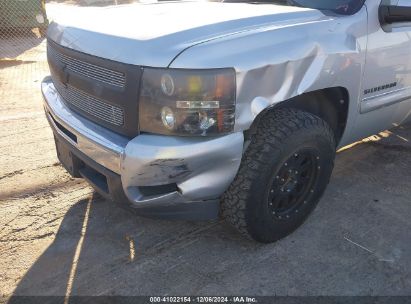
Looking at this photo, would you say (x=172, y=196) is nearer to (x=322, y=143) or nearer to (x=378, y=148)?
(x=322, y=143)

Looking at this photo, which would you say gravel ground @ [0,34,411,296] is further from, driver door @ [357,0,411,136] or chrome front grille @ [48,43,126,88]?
chrome front grille @ [48,43,126,88]

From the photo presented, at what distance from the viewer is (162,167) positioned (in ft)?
7.00

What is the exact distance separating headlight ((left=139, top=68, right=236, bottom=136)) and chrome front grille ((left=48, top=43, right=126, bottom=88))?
19 centimetres

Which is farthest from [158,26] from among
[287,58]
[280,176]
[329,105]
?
[329,105]

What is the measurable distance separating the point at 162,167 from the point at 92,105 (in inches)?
26.3

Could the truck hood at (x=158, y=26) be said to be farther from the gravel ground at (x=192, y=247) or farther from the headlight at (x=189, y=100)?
the gravel ground at (x=192, y=247)

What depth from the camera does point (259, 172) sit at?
7.86ft

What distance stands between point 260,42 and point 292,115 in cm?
53

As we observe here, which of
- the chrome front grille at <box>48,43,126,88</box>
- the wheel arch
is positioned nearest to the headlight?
the chrome front grille at <box>48,43,126,88</box>

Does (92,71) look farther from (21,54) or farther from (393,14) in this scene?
(21,54)

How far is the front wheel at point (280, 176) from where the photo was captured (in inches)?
95.0

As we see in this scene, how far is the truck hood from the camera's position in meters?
2.17

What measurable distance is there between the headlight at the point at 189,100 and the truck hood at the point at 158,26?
0.33ft

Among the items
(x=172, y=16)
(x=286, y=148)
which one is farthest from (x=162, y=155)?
(x=172, y=16)
